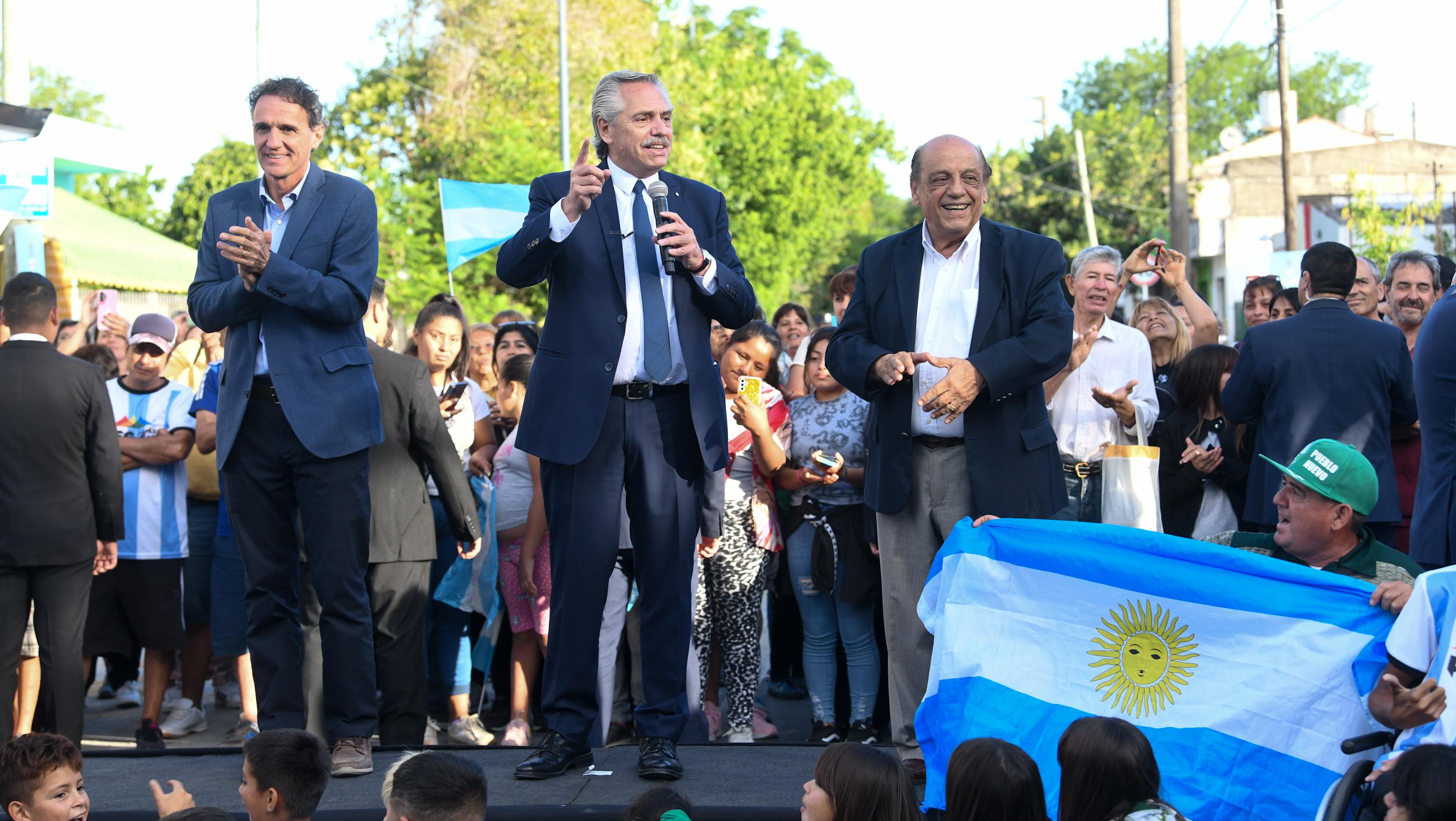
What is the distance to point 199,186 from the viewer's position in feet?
122

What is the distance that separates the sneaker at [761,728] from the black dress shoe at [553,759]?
198 cm

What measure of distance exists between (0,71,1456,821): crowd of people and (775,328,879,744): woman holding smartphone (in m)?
0.02

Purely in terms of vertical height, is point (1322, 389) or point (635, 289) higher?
point (635, 289)

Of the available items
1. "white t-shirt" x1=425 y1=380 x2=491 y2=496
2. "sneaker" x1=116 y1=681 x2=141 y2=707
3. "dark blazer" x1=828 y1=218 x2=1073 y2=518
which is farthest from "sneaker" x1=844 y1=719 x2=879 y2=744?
"sneaker" x1=116 y1=681 x2=141 y2=707

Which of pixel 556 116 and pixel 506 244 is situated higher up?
pixel 556 116

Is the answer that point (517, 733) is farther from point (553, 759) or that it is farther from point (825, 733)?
point (553, 759)

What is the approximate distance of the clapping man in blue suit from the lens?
478cm

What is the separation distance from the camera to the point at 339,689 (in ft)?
15.8

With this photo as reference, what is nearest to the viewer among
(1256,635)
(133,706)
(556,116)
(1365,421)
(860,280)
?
(1256,635)

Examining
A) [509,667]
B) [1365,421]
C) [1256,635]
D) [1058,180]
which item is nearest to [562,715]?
[1256,635]

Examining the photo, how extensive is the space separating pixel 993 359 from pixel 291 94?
2574 mm


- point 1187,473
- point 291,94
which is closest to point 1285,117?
point 1187,473

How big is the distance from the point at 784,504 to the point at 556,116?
20788 millimetres

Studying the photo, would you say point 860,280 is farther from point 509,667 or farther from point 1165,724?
point 509,667
